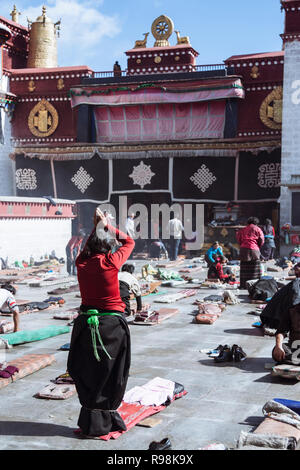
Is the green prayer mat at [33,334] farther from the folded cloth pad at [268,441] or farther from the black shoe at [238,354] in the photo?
the folded cloth pad at [268,441]

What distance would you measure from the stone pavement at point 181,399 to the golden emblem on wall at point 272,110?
46.7ft

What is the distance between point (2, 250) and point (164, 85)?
9.44 m

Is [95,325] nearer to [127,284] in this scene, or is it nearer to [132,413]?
[132,413]

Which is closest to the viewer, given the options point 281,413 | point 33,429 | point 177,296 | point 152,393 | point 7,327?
point 33,429

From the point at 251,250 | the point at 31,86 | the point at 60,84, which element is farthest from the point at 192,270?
the point at 31,86

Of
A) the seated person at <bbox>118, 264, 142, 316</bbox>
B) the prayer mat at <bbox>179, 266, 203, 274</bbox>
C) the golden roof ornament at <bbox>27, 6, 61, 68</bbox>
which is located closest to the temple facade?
the golden roof ornament at <bbox>27, 6, 61, 68</bbox>

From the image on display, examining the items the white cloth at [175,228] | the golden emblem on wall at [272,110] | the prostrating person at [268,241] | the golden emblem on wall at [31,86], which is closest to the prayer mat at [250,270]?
the prostrating person at [268,241]

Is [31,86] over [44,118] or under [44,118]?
over

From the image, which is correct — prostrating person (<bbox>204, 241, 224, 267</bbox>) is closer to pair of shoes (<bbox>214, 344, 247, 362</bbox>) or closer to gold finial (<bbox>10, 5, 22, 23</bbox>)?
pair of shoes (<bbox>214, 344, 247, 362</bbox>)

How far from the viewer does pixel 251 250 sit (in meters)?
12.2

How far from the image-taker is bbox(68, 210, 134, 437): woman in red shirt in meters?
4.51

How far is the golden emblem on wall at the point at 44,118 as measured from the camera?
25.1m

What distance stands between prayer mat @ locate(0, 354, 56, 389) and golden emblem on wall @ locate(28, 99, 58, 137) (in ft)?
63.8

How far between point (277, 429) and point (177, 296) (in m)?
7.25
